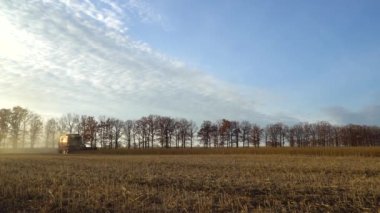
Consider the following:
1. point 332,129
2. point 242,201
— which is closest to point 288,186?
point 242,201

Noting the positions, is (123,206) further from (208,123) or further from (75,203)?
(208,123)

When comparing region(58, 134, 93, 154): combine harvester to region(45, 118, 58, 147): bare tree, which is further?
region(45, 118, 58, 147): bare tree

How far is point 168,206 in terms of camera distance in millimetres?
9812

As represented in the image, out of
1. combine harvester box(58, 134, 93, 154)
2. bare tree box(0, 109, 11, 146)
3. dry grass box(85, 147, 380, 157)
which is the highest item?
bare tree box(0, 109, 11, 146)

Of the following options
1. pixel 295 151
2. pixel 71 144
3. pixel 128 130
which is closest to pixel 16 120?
pixel 128 130

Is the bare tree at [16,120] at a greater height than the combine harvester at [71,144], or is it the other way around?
the bare tree at [16,120]

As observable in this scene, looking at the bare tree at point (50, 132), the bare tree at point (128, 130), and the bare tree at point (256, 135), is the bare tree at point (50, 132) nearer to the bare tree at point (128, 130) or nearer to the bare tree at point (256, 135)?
the bare tree at point (128, 130)

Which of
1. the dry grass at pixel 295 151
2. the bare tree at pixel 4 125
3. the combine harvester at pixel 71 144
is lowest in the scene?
the dry grass at pixel 295 151

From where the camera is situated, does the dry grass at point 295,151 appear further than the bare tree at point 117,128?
No

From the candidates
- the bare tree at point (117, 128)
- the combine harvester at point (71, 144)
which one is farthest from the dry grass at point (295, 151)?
the bare tree at point (117, 128)

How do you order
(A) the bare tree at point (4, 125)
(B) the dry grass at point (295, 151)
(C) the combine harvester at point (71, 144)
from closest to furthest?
(B) the dry grass at point (295, 151) → (C) the combine harvester at point (71, 144) → (A) the bare tree at point (4, 125)

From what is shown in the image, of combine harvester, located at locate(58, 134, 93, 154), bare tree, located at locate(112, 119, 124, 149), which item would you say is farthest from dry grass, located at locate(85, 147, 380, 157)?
bare tree, located at locate(112, 119, 124, 149)

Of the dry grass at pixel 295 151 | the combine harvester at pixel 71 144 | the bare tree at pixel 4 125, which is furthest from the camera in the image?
the bare tree at pixel 4 125

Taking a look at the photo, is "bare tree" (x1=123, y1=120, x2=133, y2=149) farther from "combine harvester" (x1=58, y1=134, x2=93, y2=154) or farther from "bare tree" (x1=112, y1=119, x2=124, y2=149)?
"combine harvester" (x1=58, y1=134, x2=93, y2=154)
